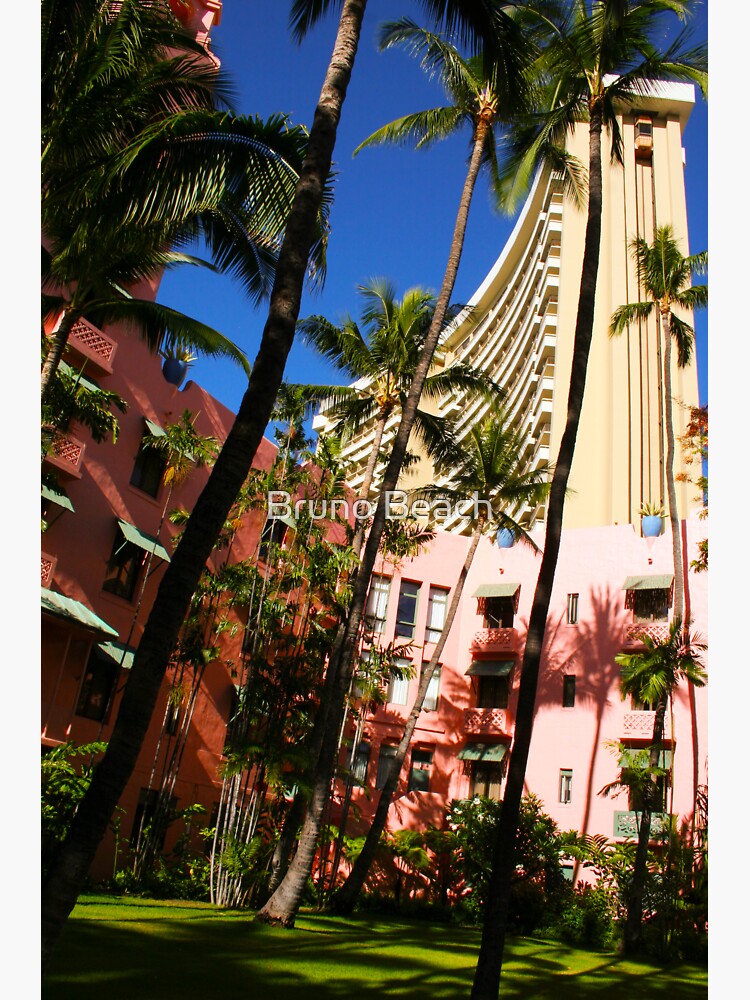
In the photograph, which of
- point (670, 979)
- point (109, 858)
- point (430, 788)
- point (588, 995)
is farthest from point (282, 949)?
point (430, 788)

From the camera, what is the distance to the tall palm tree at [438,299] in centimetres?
1252

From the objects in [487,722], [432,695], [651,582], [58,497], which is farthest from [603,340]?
[58,497]

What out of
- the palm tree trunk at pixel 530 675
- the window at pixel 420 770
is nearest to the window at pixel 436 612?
the window at pixel 420 770

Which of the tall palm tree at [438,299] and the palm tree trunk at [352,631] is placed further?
the palm tree trunk at [352,631]

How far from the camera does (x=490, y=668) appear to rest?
94.9ft

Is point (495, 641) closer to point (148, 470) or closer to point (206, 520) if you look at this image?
point (148, 470)

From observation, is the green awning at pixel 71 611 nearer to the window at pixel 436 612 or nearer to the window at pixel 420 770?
the window at pixel 420 770

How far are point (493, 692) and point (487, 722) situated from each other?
5.58 ft

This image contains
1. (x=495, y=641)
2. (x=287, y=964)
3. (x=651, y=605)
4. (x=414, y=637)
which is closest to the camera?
(x=287, y=964)

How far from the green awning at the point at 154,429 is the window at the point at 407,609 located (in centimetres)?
1105

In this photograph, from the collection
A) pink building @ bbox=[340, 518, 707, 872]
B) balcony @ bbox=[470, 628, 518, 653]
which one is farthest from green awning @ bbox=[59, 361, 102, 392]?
balcony @ bbox=[470, 628, 518, 653]

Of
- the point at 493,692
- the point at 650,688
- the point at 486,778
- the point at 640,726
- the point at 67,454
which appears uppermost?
the point at 67,454

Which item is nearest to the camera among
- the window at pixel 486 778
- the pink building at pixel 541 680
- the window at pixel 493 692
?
the pink building at pixel 541 680

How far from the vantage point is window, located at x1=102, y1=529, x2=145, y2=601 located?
21703 millimetres
